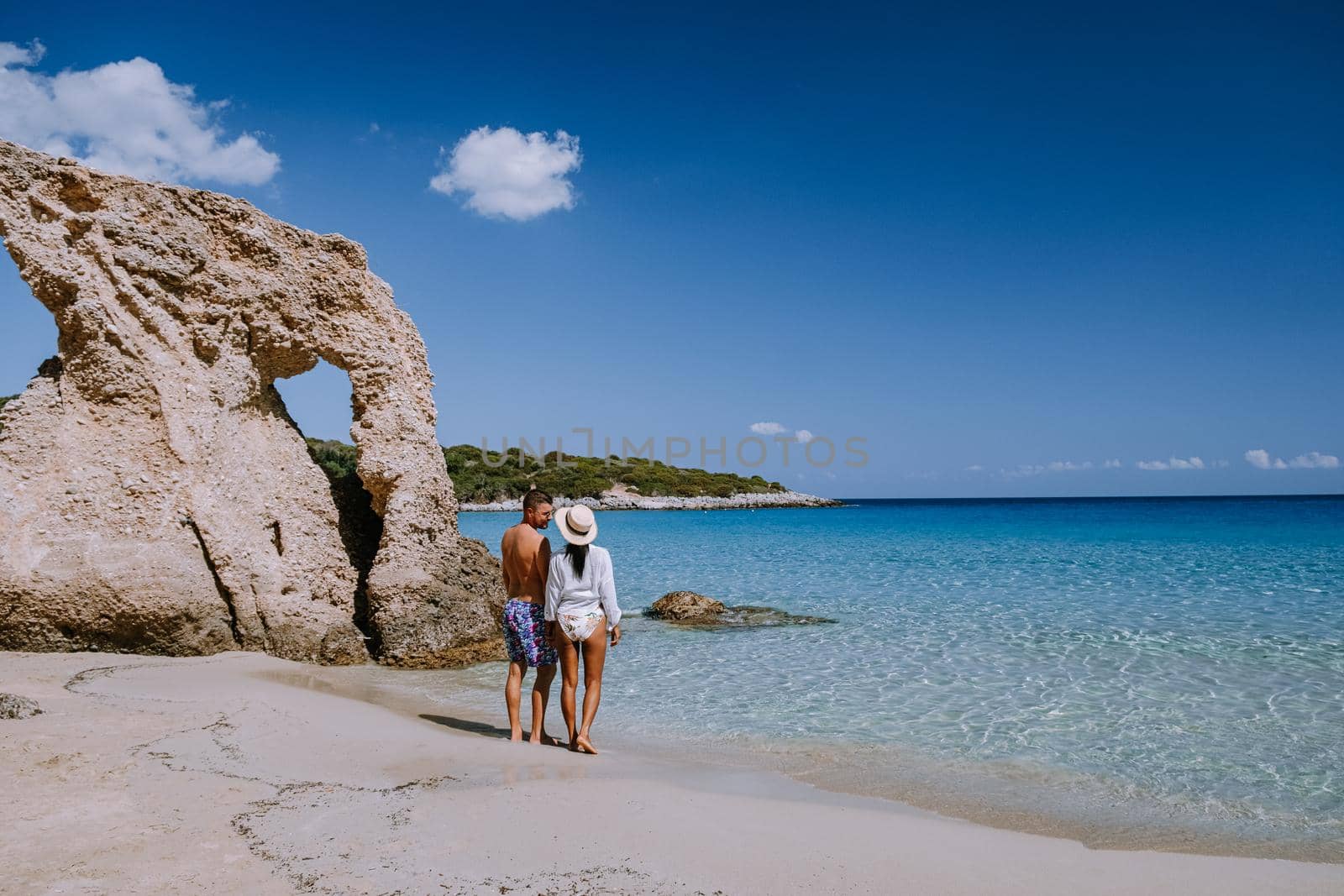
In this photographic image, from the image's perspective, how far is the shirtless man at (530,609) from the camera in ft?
18.1

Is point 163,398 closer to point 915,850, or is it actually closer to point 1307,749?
point 915,850

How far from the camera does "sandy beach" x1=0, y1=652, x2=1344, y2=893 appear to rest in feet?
10.4

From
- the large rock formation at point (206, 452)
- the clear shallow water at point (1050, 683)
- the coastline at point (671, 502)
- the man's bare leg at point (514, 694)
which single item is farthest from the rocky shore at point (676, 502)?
the man's bare leg at point (514, 694)

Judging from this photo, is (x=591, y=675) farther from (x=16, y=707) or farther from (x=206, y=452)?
(x=206, y=452)

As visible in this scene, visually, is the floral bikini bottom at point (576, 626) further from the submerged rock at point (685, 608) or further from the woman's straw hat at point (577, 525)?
the submerged rock at point (685, 608)

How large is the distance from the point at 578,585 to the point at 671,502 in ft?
213

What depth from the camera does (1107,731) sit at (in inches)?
254

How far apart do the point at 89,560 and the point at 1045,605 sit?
532 inches

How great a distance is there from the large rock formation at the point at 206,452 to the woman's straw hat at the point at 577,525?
14.0ft

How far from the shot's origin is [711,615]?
1251 centimetres

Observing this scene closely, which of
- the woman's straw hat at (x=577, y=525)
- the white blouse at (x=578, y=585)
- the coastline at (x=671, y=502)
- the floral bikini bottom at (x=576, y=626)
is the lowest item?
the coastline at (x=671, y=502)

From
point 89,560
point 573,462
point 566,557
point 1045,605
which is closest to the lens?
point 566,557

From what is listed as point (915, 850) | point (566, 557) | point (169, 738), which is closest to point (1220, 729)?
point (915, 850)

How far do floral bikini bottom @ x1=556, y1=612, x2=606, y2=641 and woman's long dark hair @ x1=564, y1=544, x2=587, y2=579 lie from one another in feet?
0.92
